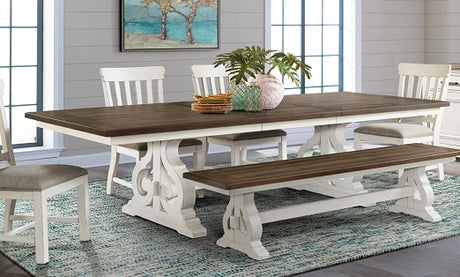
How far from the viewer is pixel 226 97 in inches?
186

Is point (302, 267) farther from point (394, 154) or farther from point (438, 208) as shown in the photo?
point (438, 208)

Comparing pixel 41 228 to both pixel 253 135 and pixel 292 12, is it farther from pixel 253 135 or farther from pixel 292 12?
pixel 292 12

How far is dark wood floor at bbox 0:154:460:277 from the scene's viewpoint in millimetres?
3818

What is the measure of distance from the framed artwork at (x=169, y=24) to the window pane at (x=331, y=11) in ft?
5.25

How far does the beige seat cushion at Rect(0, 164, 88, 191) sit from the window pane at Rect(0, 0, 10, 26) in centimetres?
273

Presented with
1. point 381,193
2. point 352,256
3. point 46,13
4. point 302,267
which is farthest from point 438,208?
point 46,13

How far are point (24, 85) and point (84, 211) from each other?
2617 mm

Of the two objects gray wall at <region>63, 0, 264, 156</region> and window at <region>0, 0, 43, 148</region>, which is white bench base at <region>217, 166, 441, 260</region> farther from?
window at <region>0, 0, 43, 148</region>

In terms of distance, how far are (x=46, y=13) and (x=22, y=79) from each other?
0.58 meters

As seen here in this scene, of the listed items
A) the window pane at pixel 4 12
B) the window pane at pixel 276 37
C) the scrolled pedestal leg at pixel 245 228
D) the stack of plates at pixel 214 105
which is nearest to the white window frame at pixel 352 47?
the window pane at pixel 276 37

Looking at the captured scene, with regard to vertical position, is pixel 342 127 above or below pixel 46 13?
below

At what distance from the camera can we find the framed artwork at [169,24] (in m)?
6.80

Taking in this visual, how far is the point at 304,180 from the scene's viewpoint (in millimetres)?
4184

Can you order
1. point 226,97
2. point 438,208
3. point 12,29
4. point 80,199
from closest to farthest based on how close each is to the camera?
point 80,199
point 226,97
point 438,208
point 12,29
